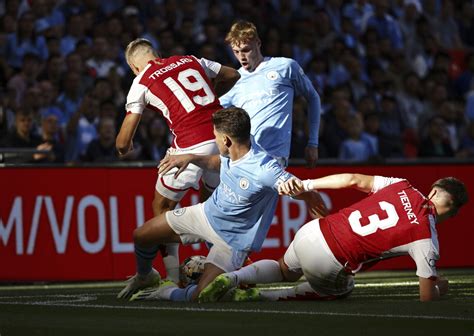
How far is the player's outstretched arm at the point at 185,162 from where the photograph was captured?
9.00 meters

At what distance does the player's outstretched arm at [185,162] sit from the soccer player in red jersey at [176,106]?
46 centimetres

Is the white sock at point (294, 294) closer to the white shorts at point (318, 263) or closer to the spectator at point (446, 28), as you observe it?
the white shorts at point (318, 263)

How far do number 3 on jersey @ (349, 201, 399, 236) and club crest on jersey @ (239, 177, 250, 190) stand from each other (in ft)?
2.56

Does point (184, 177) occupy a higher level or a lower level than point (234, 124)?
lower

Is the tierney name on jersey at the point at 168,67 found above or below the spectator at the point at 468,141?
above

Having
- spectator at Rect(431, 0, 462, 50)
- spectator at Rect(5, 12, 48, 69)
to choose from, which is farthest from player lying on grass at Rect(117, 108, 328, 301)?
spectator at Rect(431, 0, 462, 50)

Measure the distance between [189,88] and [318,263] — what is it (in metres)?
1.97

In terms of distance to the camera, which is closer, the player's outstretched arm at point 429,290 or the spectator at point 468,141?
the player's outstretched arm at point 429,290

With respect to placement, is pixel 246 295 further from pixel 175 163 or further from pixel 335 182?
pixel 335 182

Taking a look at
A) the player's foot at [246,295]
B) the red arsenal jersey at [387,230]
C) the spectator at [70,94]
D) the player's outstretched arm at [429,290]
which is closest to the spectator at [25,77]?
the spectator at [70,94]

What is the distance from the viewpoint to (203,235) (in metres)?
9.25

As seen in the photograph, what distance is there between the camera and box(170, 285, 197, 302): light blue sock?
9.17m

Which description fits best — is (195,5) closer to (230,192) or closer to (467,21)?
(467,21)

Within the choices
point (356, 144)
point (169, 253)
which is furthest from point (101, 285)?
point (356, 144)
